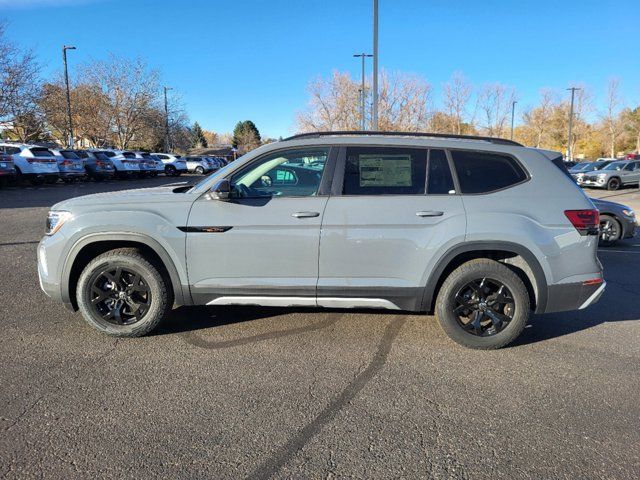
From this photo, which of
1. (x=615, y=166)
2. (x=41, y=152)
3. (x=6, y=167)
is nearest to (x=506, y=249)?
(x=6, y=167)

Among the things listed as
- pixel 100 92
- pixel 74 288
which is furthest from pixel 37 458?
pixel 100 92

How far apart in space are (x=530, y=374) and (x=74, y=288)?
4005 mm

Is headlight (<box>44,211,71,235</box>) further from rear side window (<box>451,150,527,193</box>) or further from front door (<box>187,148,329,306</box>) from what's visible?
rear side window (<box>451,150,527,193</box>)

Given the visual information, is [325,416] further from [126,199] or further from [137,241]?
[126,199]

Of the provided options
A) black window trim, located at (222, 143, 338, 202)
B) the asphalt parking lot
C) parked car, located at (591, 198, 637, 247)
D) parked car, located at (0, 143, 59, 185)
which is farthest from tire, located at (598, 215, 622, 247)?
parked car, located at (0, 143, 59, 185)

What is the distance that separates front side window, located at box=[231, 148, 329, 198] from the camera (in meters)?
3.96

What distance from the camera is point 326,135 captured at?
412 centimetres

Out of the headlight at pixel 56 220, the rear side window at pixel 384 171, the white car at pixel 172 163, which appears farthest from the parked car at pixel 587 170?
the white car at pixel 172 163

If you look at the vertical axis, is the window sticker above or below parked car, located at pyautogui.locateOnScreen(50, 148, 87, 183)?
below

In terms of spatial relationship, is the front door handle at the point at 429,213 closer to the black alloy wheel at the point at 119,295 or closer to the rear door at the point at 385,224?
the rear door at the point at 385,224

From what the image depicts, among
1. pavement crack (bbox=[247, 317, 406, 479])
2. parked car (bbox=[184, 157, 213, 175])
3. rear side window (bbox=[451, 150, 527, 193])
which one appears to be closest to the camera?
pavement crack (bbox=[247, 317, 406, 479])

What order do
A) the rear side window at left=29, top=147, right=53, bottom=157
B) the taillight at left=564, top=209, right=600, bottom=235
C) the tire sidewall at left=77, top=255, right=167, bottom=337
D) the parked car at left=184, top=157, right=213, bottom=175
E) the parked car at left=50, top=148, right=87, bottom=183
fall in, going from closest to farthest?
the taillight at left=564, top=209, right=600, bottom=235 → the tire sidewall at left=77, top=255, right=167, bottom=337 → the rear side window at left=29, top=147, right=53, bottom=157 → the parked car at left=50, top=148, right=87, bottom=183 → the parked car at left=184, top=157, right=213, bottom=175

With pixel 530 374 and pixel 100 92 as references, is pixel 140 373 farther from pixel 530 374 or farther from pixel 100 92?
pixel 100 92

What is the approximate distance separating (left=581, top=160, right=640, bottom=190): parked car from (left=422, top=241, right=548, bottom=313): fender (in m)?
24.4
